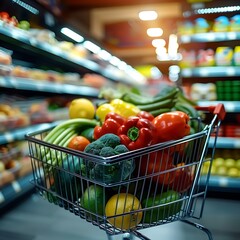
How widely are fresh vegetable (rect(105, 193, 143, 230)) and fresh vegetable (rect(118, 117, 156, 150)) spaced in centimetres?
15

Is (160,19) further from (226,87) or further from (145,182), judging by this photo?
(145,182)

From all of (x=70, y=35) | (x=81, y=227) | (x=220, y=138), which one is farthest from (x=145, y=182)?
(x=70, y=35)

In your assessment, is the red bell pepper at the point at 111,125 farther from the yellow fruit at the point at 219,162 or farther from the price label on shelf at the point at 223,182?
the yellow fruit at the point at 219,162

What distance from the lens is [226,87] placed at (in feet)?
8.55

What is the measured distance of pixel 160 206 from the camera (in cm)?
87

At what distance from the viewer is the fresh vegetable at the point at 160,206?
2.91 feet

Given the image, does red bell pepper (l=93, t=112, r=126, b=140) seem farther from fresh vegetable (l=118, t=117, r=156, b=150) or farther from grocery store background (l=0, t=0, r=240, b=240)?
grocery store background (l=0, t=0, r=240, b=240)

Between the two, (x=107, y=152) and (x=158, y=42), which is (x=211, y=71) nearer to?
(x=107, y=152)

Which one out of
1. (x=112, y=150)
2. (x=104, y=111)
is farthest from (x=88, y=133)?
(x=112, y=150)

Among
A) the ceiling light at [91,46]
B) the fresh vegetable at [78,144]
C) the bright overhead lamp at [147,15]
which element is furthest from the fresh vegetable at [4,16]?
the bright overhead lamp at [147,15]

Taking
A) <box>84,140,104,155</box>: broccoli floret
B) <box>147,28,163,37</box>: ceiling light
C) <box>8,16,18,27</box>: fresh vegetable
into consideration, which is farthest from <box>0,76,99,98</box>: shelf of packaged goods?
<box>147,28,163,37</box>: ceiling light

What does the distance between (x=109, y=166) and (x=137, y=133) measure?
134 mm

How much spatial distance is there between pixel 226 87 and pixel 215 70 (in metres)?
0.18

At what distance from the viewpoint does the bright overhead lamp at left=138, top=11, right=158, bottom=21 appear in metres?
6.63
